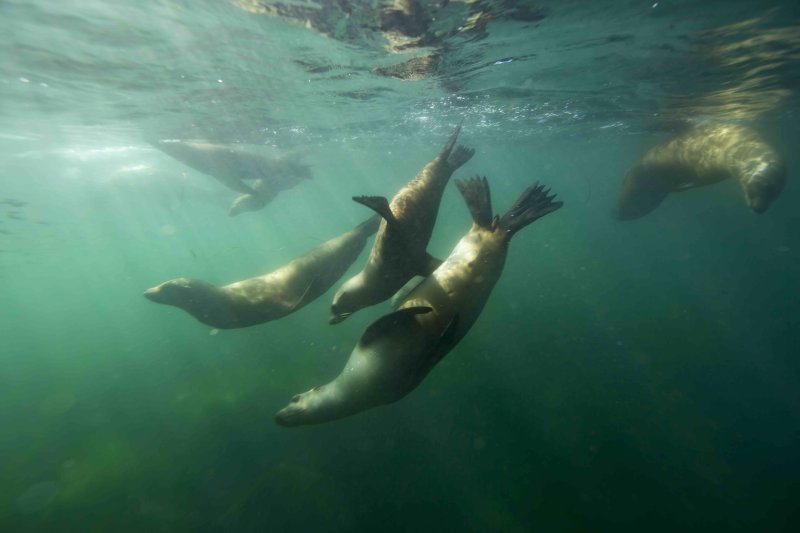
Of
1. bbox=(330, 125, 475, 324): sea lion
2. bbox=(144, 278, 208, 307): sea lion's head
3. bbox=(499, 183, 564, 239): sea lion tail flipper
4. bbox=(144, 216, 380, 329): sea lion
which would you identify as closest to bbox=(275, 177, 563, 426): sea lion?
bbox=(499, 183, 564, 239): sea lion tail flipper

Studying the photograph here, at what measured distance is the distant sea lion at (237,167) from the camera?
1409 cm

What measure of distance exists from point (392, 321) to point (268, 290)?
3080mm

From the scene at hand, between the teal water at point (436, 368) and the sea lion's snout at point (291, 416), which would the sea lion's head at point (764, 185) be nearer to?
the teal water at point (436, 368)

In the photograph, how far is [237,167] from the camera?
1481 cm

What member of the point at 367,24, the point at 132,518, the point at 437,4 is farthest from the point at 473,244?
the point at 132,518

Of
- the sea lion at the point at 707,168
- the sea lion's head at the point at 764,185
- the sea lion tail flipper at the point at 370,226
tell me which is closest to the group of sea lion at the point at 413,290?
the sea lion tail flipper at the point at 370,226

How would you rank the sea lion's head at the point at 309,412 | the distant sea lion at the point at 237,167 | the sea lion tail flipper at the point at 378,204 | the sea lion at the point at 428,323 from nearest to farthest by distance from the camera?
the sea lion tail flipper at the point at 378,204
the sea lion at the point at 428,323
the sea lion's head at the point at 309,412
the distant sea lion at the point at 237,167

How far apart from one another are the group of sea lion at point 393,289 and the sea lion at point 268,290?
2 cm

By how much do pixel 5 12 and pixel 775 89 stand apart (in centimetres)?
2020

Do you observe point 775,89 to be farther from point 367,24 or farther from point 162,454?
point 162,454

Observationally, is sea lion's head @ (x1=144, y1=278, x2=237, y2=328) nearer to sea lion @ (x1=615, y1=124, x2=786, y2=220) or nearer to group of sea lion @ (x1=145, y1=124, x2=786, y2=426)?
group of sea lion @ (x1=145, y1=124, x2=786, y2=426)

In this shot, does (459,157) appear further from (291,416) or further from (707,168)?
(707,168)

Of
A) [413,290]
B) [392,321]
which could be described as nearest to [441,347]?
[392,321]

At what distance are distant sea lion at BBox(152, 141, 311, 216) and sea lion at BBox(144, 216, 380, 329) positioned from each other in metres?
7.89
